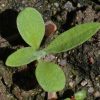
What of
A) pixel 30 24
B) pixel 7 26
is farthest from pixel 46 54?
pixel 7 26

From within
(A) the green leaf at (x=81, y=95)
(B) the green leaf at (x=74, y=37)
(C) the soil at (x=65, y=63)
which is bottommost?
(A) the green leaf at (x=81, y=95)

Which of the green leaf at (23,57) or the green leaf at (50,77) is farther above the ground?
the green leaf at (23,57)

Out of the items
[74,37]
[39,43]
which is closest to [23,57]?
[39,43]

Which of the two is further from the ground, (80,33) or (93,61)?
(80,33)

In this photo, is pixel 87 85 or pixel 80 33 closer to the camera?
pixel 80 33

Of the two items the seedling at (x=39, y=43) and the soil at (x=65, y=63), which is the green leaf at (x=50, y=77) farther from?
the soil at (x=65, y=63)

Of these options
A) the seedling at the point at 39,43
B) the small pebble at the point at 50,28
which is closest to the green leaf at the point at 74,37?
the seedling at the point at 39,43

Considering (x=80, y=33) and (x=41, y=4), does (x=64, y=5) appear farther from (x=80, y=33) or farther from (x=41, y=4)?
(x=80, y=33)
